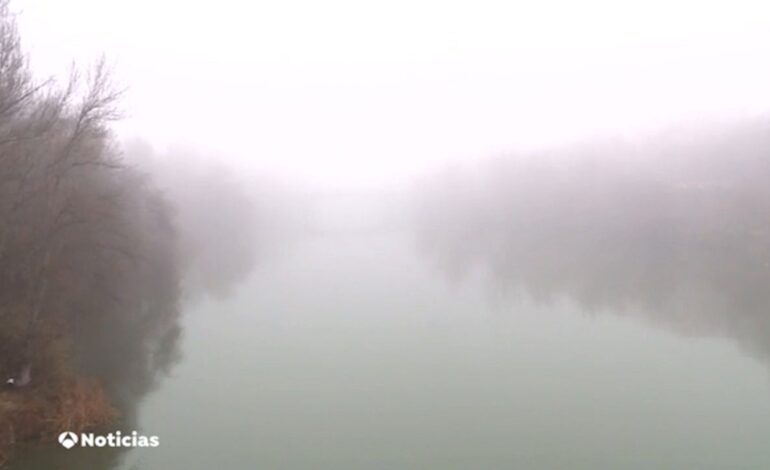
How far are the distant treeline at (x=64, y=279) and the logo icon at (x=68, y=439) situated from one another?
0.12 meters

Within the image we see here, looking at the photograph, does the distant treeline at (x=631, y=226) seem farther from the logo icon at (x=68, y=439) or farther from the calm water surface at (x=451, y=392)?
the logo icon at (x=68, y=439)

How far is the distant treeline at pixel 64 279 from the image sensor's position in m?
11.4

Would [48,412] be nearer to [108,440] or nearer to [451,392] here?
[108,440]

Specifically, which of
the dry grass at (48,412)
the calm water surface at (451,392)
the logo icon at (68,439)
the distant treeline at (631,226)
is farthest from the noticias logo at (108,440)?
the distant treeline at (631,226)

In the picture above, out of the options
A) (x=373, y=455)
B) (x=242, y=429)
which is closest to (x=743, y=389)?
(x=373, y=455)

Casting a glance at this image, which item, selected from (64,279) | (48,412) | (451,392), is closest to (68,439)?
(48,412)

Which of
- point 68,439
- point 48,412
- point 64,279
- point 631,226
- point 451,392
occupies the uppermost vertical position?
point 631,226

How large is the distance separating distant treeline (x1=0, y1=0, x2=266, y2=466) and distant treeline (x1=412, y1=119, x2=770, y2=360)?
16745mm

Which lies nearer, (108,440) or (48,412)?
(48,412)

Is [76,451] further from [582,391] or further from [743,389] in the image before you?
[743,389]

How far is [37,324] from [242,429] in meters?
4.65

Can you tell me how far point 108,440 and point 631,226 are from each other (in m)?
45.5

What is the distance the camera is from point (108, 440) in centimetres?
1181

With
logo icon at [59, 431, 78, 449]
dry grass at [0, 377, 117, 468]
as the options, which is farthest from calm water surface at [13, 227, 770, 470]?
dry grass at [0, 377, 117, 468]
